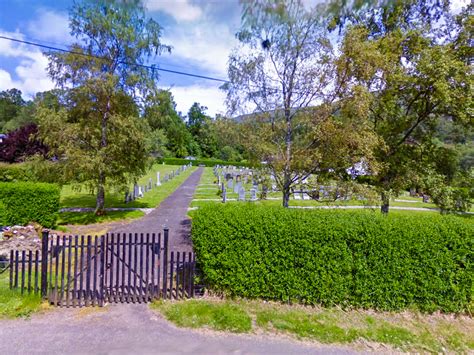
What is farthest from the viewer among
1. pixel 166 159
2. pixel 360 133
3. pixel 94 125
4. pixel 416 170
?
pixel 166 159

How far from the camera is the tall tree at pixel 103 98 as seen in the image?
9.95 meters

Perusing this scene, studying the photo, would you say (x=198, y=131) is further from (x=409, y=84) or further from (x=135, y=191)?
(x=409, y=84)

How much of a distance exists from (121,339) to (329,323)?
316 centimetres

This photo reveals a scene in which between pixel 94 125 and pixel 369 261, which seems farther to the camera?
pixel 94 125

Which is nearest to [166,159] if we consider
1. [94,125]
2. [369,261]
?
[94,125]

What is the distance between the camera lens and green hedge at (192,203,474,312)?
4.39 m

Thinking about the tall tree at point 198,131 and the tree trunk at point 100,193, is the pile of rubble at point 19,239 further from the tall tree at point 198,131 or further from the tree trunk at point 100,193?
the tall tree at point 198,131

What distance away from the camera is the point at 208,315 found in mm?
4094

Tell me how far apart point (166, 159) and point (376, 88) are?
6009 centimetres

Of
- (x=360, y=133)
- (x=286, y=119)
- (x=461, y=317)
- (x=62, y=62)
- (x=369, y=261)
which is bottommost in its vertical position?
(x=461, y=317)

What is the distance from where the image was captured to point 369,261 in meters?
4.41

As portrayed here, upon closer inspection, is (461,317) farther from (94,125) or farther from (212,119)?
(94,125)

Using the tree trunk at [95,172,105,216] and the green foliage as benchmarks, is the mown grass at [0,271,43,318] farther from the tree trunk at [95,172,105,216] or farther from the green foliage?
the tree trunk at [95,172,105,216]

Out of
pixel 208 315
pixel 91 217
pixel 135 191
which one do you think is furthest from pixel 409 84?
pixel 135 191
